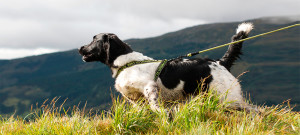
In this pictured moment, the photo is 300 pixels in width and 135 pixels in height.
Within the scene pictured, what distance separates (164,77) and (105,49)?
4.75 feet

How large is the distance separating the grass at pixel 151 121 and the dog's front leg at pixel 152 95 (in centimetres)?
15

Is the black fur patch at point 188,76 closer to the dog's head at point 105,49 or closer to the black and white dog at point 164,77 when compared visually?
the black and white dog at point 164,77

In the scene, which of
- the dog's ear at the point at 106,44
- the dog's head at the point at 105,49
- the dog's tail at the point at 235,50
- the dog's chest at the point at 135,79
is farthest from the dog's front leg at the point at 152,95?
the dog's tail at the point at 235,50

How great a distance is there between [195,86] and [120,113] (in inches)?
66.8

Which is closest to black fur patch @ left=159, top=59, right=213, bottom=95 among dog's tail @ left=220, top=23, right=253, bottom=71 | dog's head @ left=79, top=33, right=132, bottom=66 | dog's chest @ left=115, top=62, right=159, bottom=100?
dog's chest @ left=115, top=62, right=159, bottom=100

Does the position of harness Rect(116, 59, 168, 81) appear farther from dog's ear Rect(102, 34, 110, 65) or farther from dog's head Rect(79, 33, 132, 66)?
dog's ear Rect(102, 34, 110, 65)

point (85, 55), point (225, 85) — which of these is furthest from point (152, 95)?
point (85, 55)

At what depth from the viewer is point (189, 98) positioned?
6.32 m

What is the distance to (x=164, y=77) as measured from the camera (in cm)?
621

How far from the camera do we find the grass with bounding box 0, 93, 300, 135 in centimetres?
532

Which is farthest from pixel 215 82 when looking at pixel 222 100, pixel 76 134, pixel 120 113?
pixel 76 134

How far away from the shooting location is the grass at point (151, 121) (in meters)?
5.32

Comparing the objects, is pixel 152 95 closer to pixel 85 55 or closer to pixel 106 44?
pixel 106 44

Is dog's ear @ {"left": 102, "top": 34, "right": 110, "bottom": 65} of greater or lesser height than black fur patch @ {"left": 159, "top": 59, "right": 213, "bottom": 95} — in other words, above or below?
above
